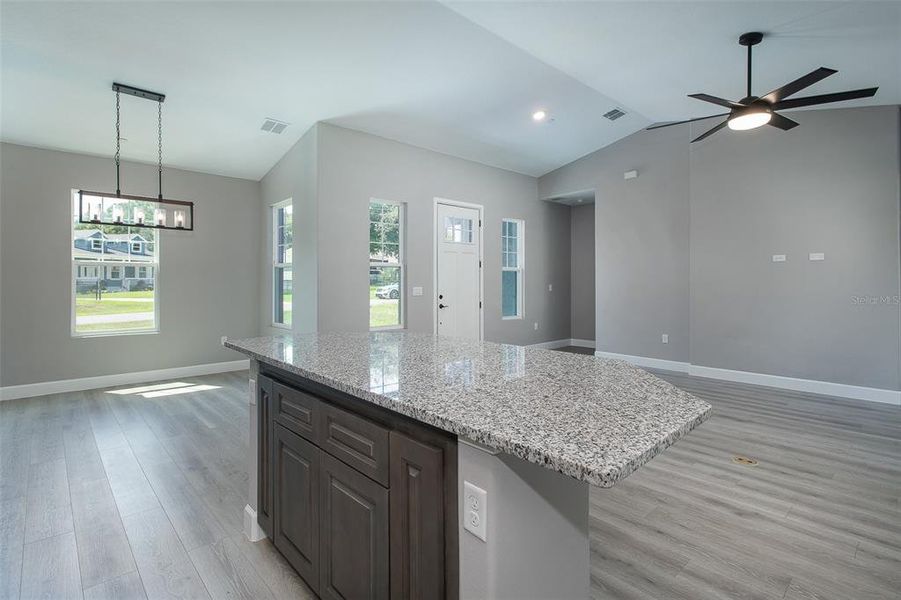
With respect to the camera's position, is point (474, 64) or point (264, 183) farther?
point (264, 183)

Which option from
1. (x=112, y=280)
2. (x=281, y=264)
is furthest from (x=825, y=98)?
(x=112, y=280)

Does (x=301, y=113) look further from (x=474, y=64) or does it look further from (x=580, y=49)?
(x=580, y=49)

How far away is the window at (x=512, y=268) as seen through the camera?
23.6 feet

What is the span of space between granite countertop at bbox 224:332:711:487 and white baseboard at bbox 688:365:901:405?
4.63 meters

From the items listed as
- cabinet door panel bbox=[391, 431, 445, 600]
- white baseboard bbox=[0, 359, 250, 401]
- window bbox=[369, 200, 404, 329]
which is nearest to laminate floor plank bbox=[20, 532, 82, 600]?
cabinet door panel bbox=[391, 431, 445, 600]

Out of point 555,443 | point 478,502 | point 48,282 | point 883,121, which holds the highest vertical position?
point 883,121

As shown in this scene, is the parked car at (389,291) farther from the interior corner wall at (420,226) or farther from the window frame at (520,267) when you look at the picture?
the window frame at (520,267)

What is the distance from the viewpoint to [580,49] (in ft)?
12.7

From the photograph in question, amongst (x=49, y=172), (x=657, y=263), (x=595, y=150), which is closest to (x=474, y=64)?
(x=595, y=150)

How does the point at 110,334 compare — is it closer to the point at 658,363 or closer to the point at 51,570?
the point at 51,570

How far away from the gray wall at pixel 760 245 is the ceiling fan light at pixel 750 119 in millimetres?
2005

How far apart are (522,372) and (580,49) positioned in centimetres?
356

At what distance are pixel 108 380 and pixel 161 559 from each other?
4.20 meters

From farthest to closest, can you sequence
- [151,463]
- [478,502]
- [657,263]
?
[657,263]
[151,463]
[478,502]
